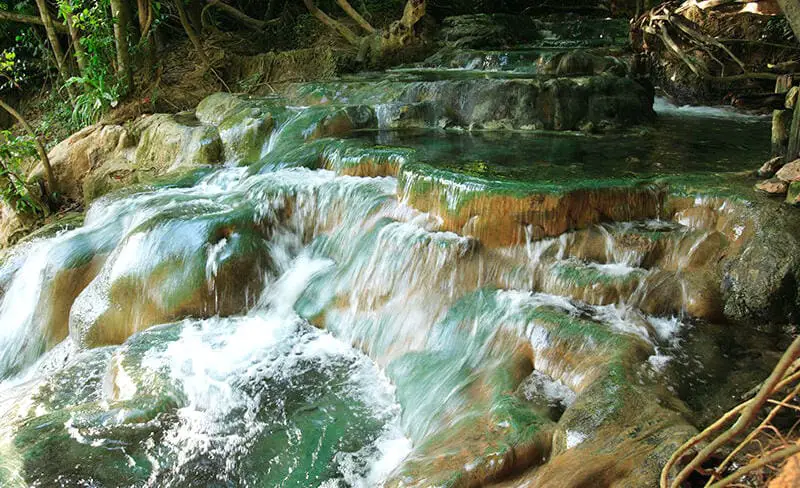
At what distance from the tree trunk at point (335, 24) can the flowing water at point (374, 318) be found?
5053 millimetres

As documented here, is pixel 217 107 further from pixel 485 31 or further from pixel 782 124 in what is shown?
pixel 782 124

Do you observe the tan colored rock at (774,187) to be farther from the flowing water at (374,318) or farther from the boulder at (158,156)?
the boulder at (158,156)

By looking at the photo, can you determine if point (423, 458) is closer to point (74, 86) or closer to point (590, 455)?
point (590, 455)

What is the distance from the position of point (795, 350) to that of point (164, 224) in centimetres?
537

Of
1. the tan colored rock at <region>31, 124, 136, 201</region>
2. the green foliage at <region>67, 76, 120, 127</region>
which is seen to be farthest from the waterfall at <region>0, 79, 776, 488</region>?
the green foliage at <region>67, 76, 120, 127</region>

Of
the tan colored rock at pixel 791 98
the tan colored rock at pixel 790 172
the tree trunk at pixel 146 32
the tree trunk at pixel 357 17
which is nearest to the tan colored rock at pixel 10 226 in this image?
the tree trunk at pixel 146 32

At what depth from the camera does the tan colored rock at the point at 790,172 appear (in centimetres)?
421

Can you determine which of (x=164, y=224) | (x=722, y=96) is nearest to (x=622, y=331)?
(x=164, y=224)

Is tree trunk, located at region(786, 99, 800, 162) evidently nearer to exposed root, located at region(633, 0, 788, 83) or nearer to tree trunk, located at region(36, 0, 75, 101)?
exposed root, located at region(633, 0, 788, 83)

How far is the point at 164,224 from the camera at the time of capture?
5.78 metres

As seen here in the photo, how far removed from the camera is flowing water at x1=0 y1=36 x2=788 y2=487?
343 cm

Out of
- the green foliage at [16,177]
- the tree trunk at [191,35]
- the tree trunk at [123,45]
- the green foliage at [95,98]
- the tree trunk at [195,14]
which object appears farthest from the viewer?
the tree trunk at [195,14]

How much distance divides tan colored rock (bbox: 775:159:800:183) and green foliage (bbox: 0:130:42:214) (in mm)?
8267

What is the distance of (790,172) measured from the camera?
14.0ft
